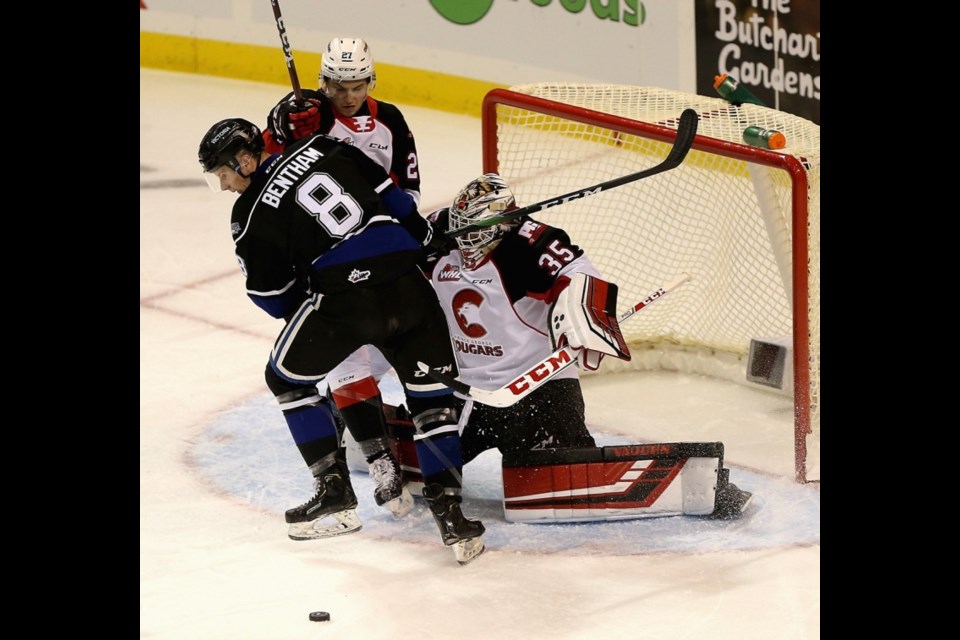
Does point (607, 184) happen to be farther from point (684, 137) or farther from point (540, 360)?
point (540, 360)

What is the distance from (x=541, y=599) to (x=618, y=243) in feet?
6.02

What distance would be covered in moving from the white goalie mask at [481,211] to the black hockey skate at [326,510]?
0.62 m

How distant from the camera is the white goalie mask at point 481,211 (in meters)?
3.63

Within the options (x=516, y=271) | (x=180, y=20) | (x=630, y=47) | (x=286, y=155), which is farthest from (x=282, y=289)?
(x=180, y=20)

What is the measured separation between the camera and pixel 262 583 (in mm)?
3354

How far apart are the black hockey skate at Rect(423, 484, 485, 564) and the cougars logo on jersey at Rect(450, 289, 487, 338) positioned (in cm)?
48

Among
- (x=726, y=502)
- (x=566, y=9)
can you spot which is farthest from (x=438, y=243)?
(x=566, y=9)

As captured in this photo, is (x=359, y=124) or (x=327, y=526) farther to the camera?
(x=359, y=124)

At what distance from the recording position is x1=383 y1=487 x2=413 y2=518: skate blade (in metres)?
3.72

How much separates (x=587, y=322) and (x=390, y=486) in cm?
66

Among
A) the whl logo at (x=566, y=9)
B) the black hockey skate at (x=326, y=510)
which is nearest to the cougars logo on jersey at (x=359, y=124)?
the black hockey skate at (x=326, y=510)

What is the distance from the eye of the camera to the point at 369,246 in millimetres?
3461
